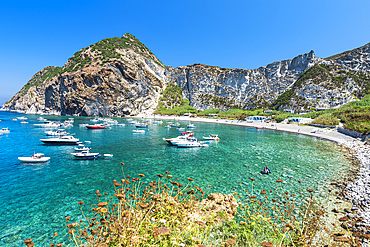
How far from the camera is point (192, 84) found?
148 metres

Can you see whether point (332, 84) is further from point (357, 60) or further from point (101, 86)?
point (101, 86)

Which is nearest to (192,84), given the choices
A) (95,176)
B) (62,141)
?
(62,141)

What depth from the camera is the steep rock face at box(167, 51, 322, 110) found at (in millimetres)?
118688

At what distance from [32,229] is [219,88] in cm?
14505

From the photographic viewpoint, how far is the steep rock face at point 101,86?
107 meters

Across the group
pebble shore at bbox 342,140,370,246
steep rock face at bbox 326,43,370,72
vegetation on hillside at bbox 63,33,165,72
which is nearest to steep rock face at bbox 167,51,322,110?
steep rock face at bbox 326,43,370,72

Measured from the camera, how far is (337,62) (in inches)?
4149

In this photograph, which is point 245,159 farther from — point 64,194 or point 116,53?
point 116,53

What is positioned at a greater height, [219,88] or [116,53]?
[116,53]

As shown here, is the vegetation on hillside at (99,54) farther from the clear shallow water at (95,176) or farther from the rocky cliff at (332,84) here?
the rocky cliff at (332,84)

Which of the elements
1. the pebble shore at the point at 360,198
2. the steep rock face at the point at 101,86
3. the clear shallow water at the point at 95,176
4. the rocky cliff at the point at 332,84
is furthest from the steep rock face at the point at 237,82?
the pebble shore at the point at 360,198

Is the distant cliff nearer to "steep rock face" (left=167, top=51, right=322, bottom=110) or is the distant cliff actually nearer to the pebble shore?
"steep rock face" (left=167, top=51, right=322, bottom=110)

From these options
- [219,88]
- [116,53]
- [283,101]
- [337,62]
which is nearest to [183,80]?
[219,88]

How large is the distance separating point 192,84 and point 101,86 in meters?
77.0
